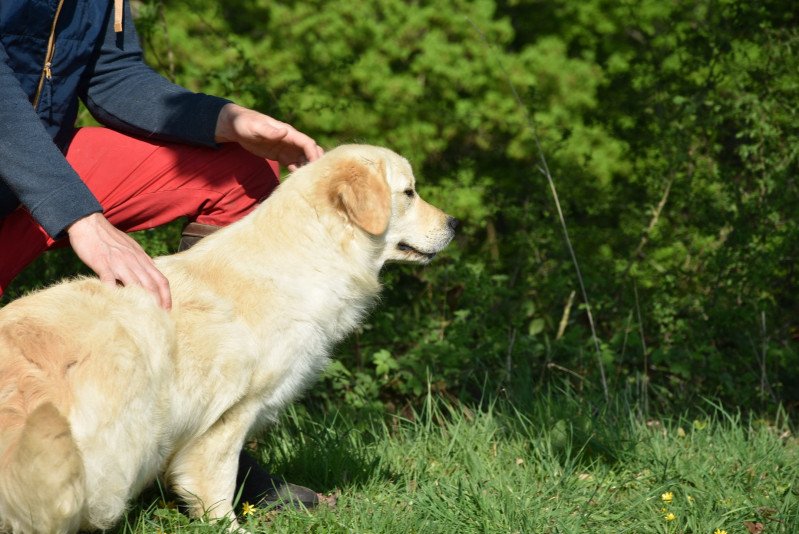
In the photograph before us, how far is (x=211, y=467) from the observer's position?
122 inches

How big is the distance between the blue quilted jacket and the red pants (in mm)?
61

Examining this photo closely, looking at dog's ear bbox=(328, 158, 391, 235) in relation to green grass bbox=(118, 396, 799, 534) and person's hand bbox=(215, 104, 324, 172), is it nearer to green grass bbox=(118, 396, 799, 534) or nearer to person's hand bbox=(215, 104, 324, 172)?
person's hand bbox=(215, 104, 324, 172)

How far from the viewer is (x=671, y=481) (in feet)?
12.0

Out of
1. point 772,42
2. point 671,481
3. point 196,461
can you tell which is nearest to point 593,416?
point 671,481

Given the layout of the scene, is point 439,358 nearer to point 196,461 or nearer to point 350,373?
point 350,373

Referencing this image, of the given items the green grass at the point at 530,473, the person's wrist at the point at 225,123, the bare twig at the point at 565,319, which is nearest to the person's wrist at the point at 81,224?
the person's wrist at the point at 225,123

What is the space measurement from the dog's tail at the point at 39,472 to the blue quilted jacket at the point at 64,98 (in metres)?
0.74

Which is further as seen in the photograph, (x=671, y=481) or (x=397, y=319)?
(x=397, y=319)

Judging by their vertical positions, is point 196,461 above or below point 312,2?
below

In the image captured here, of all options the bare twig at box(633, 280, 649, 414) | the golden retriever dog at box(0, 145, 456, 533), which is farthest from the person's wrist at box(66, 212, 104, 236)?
the bare twig at box(633, 280, 649, 414)

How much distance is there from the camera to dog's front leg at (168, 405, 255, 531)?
3.09 m

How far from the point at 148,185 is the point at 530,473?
196 centimetres

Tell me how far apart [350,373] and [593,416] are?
164 centimetres

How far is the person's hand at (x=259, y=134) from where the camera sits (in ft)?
11.5
